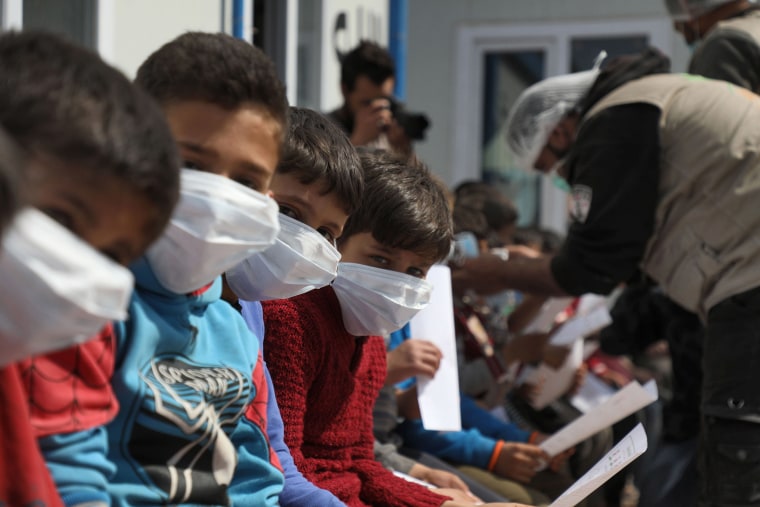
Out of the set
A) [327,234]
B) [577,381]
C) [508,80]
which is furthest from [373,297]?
[508,80]

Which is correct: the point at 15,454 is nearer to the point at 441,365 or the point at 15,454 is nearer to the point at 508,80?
the point at 441,365

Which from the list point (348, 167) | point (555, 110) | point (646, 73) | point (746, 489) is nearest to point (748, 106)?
point (646, 73)

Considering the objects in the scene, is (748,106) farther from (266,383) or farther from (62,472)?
(62,472)

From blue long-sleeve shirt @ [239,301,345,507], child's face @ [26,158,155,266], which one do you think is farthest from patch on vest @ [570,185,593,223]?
child's face @ [26,158,155,266]

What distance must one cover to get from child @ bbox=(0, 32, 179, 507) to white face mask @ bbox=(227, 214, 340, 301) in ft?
2.02

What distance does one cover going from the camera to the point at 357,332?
2158mm

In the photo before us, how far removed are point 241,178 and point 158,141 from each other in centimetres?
36

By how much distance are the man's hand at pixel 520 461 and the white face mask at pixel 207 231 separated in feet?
6.55

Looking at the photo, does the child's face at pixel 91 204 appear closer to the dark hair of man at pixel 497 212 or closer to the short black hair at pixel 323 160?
the short black hair at pixel 323 160

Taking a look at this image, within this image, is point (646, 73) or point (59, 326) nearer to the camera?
point (59, 326)

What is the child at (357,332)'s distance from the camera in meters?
1.99

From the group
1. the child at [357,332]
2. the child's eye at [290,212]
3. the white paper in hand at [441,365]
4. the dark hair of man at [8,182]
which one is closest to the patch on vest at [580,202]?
the white paper in hand at [441,365]

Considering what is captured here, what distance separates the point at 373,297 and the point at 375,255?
0.39 ft

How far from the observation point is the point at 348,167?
1990 millimetres
